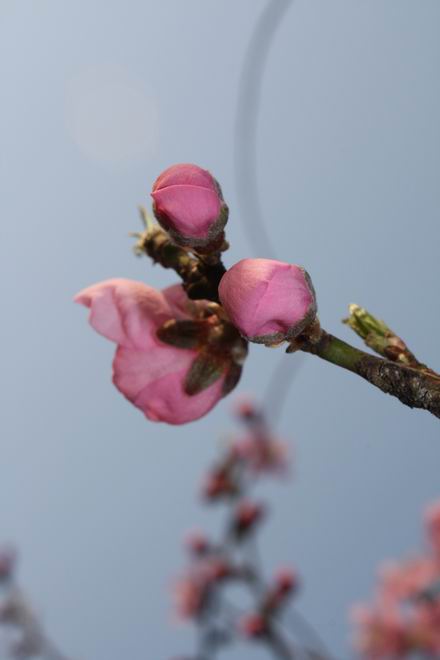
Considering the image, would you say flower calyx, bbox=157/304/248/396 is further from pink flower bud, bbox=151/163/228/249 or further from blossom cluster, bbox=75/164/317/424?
pink flower bud, bbox=151/163/228/249

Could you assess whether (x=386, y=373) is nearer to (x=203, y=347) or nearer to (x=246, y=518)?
(x=203, y=347)

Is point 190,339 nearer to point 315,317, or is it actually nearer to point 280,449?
point 315,317

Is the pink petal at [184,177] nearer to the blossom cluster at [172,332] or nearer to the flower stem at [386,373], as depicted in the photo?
the blossom cluster at [172,332]

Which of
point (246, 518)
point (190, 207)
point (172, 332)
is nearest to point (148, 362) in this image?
point (172, 332)

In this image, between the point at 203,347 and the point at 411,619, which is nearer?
the point at 203,347

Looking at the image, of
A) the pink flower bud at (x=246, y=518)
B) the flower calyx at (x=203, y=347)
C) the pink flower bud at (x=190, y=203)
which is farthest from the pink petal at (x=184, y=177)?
the pink flower bud at (x=246, y=518)
